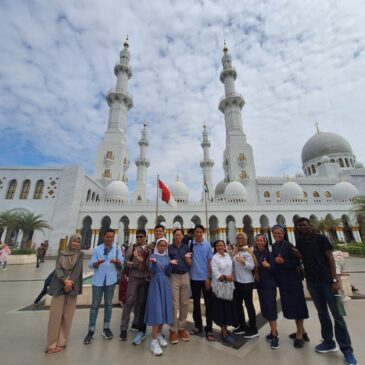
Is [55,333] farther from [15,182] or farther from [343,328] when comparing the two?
[15,182]

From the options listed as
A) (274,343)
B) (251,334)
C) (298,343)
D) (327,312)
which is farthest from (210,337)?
(327,312)

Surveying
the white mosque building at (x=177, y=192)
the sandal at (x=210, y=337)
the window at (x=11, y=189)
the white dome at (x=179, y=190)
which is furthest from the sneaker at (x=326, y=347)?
the window at (x=11, y=189)

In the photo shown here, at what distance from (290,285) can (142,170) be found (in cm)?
3404

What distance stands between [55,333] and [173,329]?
1781mm

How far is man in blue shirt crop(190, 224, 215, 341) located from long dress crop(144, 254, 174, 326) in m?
0.53

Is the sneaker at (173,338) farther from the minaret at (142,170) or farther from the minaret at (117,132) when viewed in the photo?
the minaret at (142,170)

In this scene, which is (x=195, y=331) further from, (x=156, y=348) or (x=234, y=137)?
(x=234, y=137)

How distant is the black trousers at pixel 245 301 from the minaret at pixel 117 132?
2756 centimetres

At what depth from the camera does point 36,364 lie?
2.85 meters

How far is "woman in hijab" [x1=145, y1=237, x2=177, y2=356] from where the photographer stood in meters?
3.32

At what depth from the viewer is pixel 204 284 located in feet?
12.6

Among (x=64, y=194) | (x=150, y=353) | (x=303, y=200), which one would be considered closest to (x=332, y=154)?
(x=303, y=200)

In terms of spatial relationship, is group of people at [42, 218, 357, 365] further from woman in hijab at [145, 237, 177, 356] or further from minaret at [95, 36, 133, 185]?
minaret at [95, 36, 133, 185]

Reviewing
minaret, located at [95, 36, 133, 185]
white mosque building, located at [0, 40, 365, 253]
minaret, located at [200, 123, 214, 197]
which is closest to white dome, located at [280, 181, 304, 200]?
white mosque building, located at [0, 40, 365, 253]
